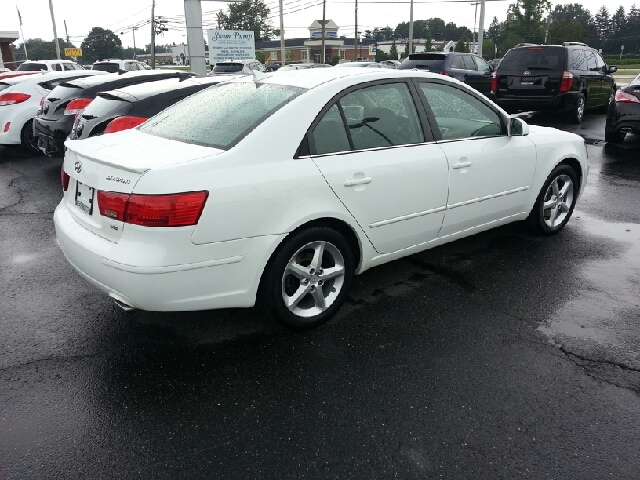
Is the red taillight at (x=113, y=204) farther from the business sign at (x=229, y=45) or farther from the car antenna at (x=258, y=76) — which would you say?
the business sign at (x=229, y=45)

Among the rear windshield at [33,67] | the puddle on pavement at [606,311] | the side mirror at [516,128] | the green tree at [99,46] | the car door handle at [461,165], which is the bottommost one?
the puddle on pavement at [606,311]

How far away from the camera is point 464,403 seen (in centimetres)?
274

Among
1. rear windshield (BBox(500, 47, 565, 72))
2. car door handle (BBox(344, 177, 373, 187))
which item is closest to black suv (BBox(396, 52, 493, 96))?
rear windshield (BBox(500, 47, 565, 72))

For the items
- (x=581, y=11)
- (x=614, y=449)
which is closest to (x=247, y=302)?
(x=614, y=449)

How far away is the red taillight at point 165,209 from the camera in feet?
8.90

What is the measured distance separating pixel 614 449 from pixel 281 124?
7.76 ft

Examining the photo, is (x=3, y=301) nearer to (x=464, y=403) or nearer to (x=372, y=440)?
(x=372, y=440)

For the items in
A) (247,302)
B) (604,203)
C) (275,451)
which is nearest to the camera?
(275,451)

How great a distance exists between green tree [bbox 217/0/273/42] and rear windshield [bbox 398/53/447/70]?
94.3m

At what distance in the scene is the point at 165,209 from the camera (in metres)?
2.71

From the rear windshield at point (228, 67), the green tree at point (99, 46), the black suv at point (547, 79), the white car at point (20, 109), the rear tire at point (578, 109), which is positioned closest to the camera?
the white car at point (20, 109)

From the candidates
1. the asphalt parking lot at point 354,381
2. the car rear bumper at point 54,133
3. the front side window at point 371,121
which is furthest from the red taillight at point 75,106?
the front side window at point 371,121

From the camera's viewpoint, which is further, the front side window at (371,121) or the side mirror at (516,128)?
the side mirror at (516,128)

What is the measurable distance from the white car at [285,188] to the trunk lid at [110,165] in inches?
0.4
